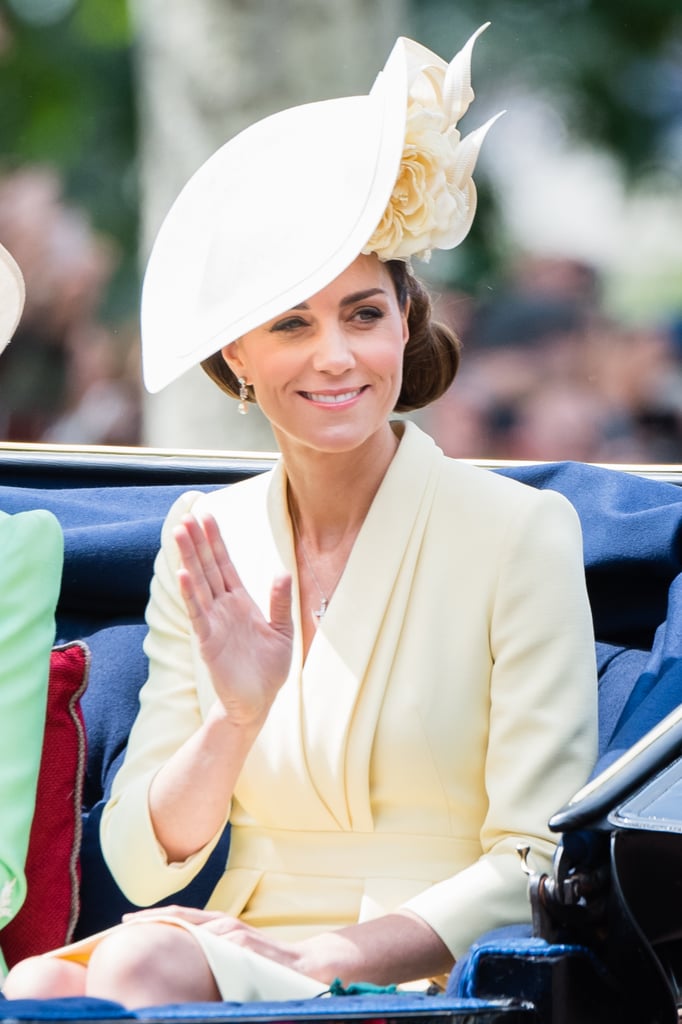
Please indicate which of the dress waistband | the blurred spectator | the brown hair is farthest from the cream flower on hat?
the blurred spectator

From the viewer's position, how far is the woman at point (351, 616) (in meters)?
2.75

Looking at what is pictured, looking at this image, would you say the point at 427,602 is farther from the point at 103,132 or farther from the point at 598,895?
the point at 103,132

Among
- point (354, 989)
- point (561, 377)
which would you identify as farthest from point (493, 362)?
point (354, 989)

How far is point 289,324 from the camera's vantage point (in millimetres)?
2943

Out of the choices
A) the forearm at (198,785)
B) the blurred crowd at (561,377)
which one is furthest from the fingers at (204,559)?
the blurred crowd at (561,377)

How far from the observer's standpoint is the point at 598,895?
2.46 meters

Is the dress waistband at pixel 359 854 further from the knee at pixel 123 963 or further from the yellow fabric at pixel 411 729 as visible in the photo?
the knee at pixel 123 963

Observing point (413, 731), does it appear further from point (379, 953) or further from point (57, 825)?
point (57, 825)

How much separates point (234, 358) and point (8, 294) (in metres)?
0.44

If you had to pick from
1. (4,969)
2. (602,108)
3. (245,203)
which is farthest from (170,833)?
(602,108)

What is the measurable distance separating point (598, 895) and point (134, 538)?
135 centimetres

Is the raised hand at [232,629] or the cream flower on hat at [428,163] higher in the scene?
the cream flower on hat at [428,163]

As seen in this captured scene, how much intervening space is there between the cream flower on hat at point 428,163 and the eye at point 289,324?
14cm

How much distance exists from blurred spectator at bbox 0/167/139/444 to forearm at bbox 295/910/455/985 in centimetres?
384
